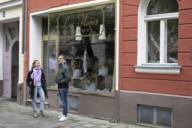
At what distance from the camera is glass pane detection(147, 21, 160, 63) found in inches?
432

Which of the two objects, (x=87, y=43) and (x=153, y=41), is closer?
(x=153, y=41)

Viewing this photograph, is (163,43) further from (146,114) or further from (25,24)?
(25,24)

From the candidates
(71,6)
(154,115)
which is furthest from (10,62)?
(154,115)

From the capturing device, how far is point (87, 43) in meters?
13.2

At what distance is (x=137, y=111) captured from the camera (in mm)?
11125

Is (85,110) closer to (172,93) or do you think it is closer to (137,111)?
(137,111)

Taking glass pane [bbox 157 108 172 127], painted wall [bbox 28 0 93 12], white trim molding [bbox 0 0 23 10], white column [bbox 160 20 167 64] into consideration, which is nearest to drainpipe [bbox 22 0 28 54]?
painted wall [bbox 28 0 93 12]

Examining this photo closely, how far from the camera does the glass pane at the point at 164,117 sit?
34.0ft

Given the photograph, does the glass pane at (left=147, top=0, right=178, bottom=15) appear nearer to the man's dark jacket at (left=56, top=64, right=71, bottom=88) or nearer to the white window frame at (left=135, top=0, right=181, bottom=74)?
the white window frame at (left=135, top=0, right=181, bottom=74)

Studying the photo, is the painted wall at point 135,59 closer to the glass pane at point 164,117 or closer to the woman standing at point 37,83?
the glass pane at point 164,117

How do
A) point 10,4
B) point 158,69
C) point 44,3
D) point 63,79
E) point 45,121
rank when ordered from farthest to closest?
point 10,4 < point 44,3 < point 45,121 < point 63,79 < point 158,69

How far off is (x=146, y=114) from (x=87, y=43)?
10.8 ft

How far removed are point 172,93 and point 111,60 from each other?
2589 millimetres

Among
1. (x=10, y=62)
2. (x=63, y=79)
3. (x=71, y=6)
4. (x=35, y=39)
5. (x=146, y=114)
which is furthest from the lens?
(x=10, y=62)
